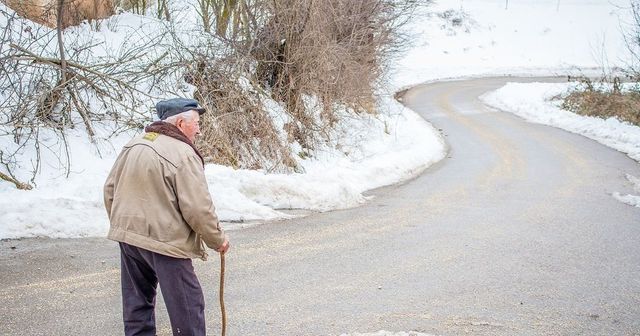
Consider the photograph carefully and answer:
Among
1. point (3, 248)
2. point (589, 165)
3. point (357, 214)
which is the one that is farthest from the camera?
point (589, 165)

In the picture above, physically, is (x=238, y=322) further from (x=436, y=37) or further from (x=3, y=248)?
(x=436, y=37)

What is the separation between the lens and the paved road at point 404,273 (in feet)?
17.0

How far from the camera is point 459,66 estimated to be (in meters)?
53.6

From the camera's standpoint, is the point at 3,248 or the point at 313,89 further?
the point at 313,89

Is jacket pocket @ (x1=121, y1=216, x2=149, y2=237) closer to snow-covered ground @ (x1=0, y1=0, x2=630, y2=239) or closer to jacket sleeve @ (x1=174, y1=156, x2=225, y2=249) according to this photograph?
jacket sleeve @ (x1=174, y1=156, x2=225, y2=249)

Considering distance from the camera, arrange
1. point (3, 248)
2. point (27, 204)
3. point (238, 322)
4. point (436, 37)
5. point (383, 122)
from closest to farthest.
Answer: point (238, 322) → point (3, 248) → point (27, 204) → point (383, 122) → point (436, 37)

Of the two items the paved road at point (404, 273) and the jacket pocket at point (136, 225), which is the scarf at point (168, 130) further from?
the paved road at point (404, 273)

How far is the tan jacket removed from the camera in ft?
12.0

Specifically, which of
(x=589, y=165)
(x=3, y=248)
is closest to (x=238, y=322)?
(x=3, y=248)

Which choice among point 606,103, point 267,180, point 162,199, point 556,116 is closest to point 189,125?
point 162,199

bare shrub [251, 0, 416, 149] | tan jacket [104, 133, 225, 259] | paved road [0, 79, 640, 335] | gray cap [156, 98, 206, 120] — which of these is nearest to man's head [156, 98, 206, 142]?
gray cap [156, 98, 206, 120]

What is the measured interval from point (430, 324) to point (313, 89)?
10.7 meters

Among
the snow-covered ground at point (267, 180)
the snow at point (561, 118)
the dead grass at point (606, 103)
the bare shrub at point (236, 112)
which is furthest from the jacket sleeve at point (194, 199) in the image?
the dead grass at point (606, 103)

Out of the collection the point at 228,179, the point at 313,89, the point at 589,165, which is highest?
the point at 313,89
